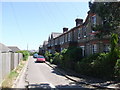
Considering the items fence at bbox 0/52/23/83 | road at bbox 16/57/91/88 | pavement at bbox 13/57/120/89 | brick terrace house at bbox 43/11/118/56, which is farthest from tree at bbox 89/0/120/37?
fence at bbox 0/52/23/83

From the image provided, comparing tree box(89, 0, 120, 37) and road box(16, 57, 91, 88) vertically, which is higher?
tree box(89, 0, 120, 37)

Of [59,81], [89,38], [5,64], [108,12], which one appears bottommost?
[59,81]

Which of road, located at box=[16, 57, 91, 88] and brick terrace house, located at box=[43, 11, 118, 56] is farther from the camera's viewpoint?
brick terrace house, located at box=[43, 11, 118, 56]

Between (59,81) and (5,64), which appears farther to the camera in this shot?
(59,81)

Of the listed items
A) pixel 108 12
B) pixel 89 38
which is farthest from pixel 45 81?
pixel 89 38

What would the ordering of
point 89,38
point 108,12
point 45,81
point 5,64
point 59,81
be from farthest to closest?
point 89,38
point 59,81
point 45,81
point 5,64
point 108,12

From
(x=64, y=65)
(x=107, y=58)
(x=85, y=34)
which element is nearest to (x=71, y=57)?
(x=64, y=65)

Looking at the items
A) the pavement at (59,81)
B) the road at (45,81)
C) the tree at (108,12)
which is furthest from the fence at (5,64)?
the tree at (108,12)

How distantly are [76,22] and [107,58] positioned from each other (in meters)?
17.7

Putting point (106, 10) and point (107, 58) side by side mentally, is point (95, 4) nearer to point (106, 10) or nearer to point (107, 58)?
point (106, 10)

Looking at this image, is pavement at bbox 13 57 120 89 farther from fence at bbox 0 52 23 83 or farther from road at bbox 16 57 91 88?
fence at bbox 0 52 23 83

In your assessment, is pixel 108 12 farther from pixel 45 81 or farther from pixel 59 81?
pixel 45 81

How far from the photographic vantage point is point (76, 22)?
1155 inches

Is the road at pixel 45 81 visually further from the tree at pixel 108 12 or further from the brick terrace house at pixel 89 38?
the brick terrace house at pixel 89 38
